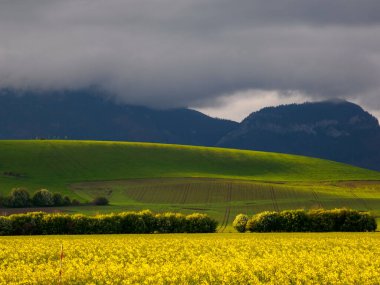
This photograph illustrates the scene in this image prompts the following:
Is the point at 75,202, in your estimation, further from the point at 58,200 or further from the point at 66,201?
the point at 58,200

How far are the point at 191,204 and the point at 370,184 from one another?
65059mm

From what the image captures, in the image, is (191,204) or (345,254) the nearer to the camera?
(345,254)

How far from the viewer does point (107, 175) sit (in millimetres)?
199125

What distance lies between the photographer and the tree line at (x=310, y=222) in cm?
9969

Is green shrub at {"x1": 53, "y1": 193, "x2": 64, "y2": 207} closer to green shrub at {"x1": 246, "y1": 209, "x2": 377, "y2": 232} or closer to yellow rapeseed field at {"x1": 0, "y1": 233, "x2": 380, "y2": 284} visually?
green shrub at {"x1": 246, "y1": 209, "x2": 377, "y2": 232}

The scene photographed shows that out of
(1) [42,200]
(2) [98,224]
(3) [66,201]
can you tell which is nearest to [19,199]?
(1) [42,200]

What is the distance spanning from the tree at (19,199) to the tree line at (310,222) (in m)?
63.8

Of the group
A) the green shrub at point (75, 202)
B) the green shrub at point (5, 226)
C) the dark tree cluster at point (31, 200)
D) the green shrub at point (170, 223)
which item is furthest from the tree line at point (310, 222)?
the dark tree cluster at point (31, 200)

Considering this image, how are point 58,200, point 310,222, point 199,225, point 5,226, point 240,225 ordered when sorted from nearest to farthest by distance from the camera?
point 5,226 < point 199,225 < point 310,222 < point 240,225 < point 58,200

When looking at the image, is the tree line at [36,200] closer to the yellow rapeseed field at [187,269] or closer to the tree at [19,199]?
the tree at [19,199]

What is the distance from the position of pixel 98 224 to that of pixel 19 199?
5897cm

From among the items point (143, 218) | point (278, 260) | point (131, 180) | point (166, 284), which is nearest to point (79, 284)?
point (166, 284)

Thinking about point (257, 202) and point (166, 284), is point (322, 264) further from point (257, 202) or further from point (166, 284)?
point (257, 202)

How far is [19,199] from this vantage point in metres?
149
